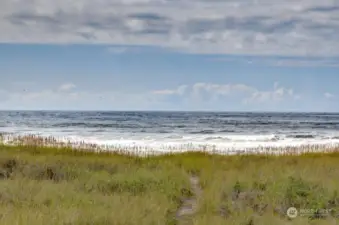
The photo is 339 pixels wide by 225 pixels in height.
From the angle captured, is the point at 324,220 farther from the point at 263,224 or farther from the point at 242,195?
the point at 242,195

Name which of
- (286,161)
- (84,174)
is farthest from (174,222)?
(286,161)

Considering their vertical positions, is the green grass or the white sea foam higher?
the green grass

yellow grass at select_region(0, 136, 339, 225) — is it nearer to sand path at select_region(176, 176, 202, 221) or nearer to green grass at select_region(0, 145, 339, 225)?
green grass at select_region(0, 145, 339, 225)

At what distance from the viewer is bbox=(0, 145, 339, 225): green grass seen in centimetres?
898

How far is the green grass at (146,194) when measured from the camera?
8977 mm

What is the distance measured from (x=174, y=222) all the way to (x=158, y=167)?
7.02 meters

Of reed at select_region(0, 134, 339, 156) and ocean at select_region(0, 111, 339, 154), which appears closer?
reed at select_region(0, 134, 339, 156)

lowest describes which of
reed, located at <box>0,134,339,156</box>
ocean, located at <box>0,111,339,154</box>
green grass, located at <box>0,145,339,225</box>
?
ocean, located at <box>0,111,339,154</box>

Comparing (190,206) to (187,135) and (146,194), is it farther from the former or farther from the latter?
(187,135)

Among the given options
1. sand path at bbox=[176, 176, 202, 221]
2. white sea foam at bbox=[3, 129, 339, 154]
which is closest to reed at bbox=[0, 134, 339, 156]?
white sea foam at bbox=[3, 129, 339, 154]

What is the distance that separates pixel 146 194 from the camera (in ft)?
37.9

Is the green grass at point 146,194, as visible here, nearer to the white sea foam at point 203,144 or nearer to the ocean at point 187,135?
the white sea foam at point 203,144

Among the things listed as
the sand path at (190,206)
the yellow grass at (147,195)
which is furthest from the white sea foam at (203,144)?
the sand path at (190,206)

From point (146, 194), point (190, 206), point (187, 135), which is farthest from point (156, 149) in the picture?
point (190, 206)
